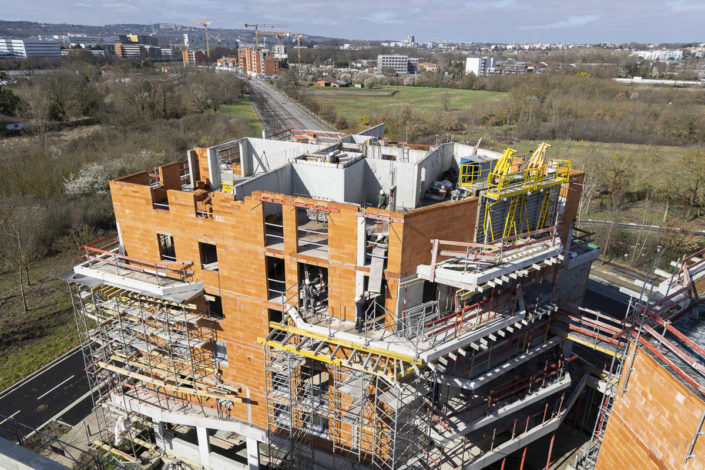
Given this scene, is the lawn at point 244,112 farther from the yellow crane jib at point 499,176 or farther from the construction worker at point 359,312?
the construction worker at point 359,312

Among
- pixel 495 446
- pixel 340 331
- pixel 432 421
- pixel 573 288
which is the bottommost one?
pixel 495 446

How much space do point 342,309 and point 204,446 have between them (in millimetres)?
10823

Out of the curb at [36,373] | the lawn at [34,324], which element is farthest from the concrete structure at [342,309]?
the lawn at [34,324]

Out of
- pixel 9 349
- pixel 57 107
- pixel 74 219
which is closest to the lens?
pixel 9 349

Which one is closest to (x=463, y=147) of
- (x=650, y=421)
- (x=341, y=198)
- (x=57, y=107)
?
(x=341, y=198)

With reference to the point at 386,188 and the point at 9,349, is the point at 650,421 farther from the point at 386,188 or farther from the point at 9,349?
the point at 9,349

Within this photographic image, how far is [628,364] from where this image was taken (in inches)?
655

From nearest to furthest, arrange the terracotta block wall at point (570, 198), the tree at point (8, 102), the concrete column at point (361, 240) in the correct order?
the concrete column at point (361, 240)
the terracotta block wall at point (570, 198)
the tree at point (8, 102)

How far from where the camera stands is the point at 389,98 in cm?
13225

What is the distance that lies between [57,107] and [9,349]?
63580 millimetres

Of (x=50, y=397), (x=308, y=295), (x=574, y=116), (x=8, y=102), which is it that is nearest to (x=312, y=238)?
(x=308, y=295)

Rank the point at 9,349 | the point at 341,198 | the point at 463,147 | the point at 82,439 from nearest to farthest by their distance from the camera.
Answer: the point at 341,198 → the point at 82,439 → the point at 463,147 → the point at 9,349

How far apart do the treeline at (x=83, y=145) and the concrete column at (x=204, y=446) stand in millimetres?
27493

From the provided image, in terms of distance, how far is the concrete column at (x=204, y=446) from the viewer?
22.4 metres
